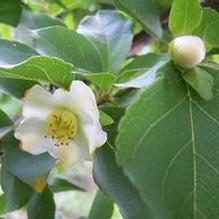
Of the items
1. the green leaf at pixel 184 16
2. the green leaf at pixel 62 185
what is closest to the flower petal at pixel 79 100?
the green leaf at pixel 184 16

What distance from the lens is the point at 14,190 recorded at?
0.71 m

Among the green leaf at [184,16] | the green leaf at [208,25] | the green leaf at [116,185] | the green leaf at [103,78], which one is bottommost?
the green leaf at [116,185]

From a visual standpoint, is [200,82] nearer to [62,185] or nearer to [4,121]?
[4,121]

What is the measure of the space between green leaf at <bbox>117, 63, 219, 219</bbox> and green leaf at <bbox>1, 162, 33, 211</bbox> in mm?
258

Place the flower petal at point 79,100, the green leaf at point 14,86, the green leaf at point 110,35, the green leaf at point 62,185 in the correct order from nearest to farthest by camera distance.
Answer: the flower petal at point 79,100 → the green leaf at point 14,86 → the green leaf at point 110,35 → the green leaf at point 62,185

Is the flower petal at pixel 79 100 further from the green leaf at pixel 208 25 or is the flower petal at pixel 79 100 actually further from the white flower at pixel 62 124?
the green leaf at pixel 208 25

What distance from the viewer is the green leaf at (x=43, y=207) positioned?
77 centimetres

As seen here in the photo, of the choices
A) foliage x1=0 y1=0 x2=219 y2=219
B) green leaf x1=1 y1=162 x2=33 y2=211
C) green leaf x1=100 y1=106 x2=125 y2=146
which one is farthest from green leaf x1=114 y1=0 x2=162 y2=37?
green leaf x1=1 y1=162 x2=33 y2=211

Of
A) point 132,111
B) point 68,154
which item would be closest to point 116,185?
point 68,154

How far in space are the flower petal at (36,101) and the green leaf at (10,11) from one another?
26 cm

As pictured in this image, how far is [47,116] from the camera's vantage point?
582 mm

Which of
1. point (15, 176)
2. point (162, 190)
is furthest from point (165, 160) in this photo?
point (15, 176)

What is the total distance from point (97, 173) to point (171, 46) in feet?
0.54

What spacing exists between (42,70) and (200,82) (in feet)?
0.46
